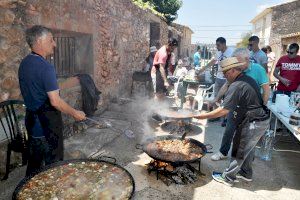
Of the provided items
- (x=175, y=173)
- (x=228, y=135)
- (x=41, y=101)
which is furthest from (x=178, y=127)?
(x=41, y=101)

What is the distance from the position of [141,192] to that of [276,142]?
12.6 feet

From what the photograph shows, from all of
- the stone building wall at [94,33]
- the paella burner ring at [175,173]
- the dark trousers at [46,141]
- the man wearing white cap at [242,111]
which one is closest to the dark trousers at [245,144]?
the man wearing white cap at [242,111]

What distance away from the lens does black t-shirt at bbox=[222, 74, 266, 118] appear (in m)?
3.72

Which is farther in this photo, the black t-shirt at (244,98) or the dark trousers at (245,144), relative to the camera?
the dark trousers at (245,144)

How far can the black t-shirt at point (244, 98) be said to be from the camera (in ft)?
12.2

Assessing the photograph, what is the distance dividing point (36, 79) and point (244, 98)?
9.22 ft

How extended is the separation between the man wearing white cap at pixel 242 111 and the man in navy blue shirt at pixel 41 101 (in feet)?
6.97

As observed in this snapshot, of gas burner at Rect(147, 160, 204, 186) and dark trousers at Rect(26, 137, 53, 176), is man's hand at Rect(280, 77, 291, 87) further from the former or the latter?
dark trousers at Rect(26, 137, 53, 176)

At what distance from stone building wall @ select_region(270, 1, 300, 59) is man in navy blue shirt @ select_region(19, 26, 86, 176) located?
981 inches

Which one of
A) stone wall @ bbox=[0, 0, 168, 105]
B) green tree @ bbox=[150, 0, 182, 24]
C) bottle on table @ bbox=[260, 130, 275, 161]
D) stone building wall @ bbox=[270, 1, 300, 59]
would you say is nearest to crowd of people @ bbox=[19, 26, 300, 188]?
bottle on table @ bbox=[260, 130, 275, 161]

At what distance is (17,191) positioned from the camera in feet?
9.10

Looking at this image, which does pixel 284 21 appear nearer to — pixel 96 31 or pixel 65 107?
pixel 96 31

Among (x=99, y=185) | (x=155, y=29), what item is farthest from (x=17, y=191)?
(x=155, y=29)

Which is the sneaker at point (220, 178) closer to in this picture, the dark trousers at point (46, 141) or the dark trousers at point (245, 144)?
the dark trousers at point (245, 144)
